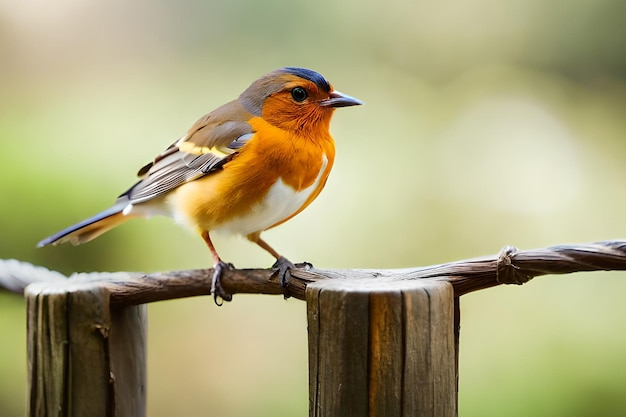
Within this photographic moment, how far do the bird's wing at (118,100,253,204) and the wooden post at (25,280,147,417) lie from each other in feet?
1.61

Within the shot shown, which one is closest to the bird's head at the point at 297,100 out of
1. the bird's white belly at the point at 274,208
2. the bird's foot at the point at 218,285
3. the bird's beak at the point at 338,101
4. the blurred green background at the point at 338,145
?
the bird's beak at the point at 338,101

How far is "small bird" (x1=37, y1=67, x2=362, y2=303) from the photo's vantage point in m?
1.91

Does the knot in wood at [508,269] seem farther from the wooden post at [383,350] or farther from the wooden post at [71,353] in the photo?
the wooden post at [71,353]

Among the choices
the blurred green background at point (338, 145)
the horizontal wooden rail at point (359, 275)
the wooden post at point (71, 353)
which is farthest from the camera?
the blurred green background at point (338, 145)

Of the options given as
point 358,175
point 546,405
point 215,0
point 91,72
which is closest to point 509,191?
point 358,175

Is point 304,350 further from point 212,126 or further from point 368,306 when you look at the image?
point 368,306

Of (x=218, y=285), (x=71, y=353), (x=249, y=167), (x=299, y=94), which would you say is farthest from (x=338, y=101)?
(x=71, y=353)

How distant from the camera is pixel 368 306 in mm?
1312

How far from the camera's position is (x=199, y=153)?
2084 mm

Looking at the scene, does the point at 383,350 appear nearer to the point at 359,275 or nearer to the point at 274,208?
the point at 359,275

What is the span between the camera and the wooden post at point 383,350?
1.30m

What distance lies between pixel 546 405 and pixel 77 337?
1.77m

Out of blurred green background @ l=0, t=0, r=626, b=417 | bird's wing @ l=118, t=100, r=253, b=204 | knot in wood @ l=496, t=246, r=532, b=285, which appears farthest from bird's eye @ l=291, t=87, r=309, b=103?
blurred green background @ l=0, t=0, r=626, b=417

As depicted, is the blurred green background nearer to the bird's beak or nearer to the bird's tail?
the bird's tail
